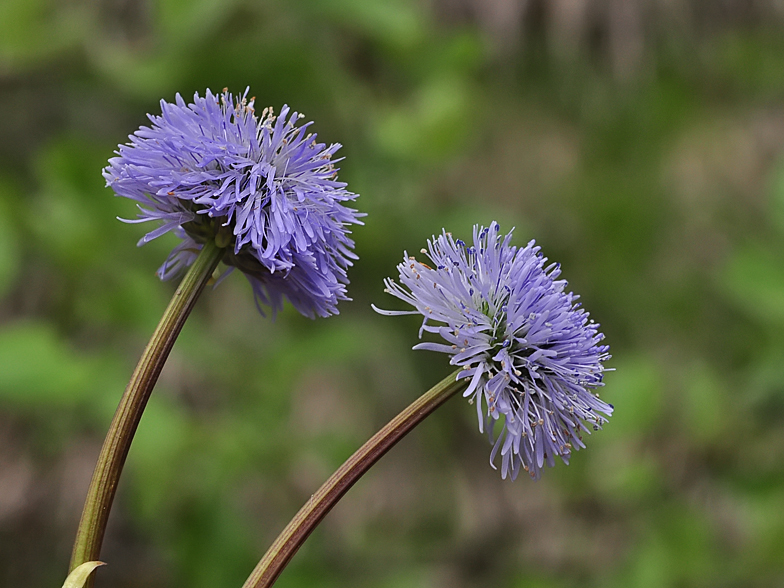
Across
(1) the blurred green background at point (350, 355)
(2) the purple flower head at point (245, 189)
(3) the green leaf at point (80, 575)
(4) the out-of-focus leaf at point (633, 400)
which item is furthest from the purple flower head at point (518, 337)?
(4) the out-of-focus leaf at point (633, 400)

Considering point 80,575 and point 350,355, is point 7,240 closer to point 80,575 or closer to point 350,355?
point 350,355

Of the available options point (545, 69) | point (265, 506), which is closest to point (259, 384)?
point (265, 506)

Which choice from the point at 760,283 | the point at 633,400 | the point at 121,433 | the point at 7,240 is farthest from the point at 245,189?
the point at 760,283

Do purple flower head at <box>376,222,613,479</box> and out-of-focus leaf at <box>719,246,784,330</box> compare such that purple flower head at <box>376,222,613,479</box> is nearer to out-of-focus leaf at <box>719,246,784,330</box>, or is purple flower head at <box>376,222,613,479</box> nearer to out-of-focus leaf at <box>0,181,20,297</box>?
out-of-focus leaf at <box>0,181,20,297</box>

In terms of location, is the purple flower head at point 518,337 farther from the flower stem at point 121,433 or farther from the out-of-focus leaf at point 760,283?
the out-of-focus leaf at point 760,283

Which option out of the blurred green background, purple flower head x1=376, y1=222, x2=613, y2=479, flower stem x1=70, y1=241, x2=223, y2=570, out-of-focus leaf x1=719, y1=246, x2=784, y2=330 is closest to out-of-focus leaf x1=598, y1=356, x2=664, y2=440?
the blurred green background

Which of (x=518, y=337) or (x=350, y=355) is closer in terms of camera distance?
(x=518, y=337)
